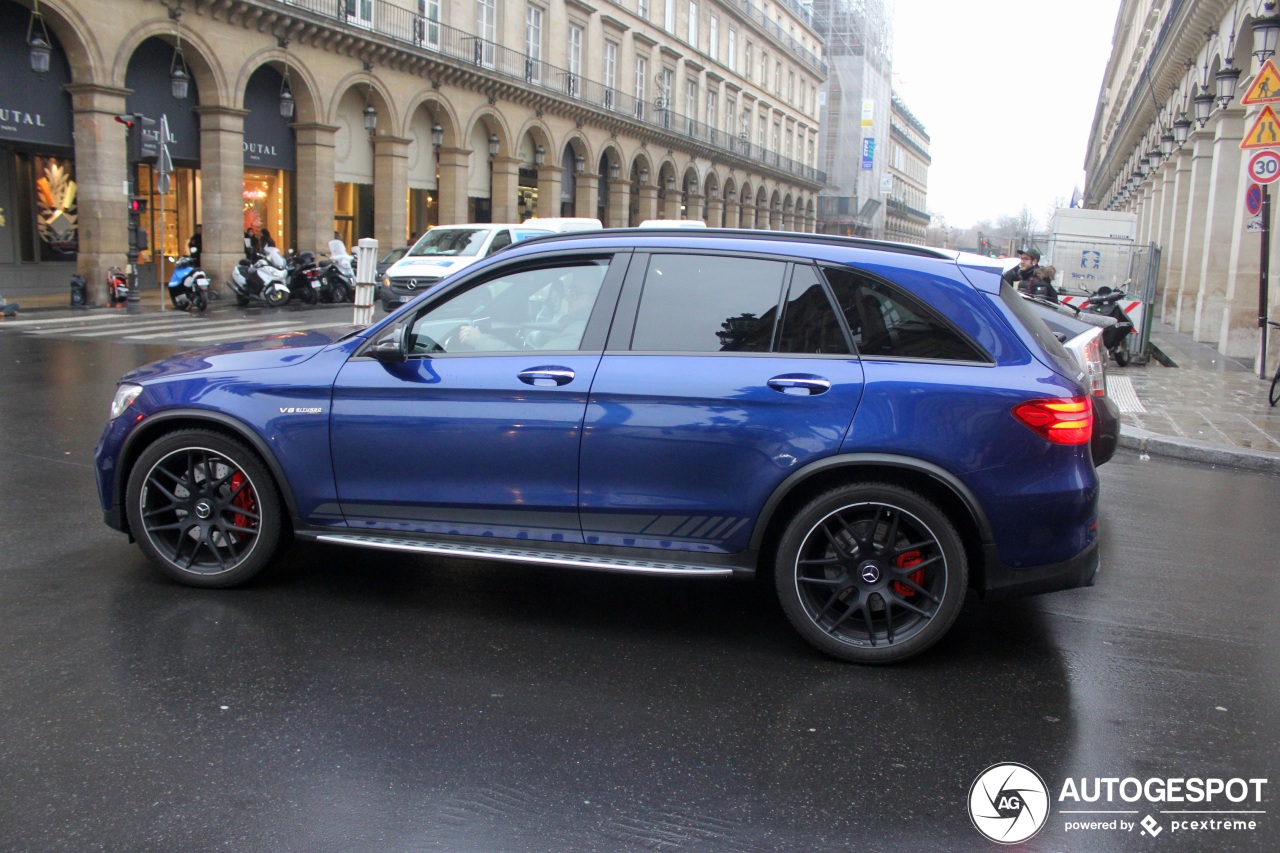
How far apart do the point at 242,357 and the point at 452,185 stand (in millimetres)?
32785

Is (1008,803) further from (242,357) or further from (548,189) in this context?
(548,189)

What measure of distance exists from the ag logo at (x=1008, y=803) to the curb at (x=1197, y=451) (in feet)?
23.2

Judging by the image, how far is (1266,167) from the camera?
12.5 meters

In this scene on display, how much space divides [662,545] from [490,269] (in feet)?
4.79

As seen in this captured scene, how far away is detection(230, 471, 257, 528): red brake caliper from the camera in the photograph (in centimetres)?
490

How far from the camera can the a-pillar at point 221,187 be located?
85.0 ft

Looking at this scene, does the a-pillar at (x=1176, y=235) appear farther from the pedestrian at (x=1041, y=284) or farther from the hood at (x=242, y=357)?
the hood at (x=242, y=357)

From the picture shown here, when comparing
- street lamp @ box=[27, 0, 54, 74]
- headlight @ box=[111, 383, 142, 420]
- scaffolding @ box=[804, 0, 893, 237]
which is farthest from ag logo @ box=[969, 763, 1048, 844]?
scaffolding @ box=[804, 0, 893, 237]

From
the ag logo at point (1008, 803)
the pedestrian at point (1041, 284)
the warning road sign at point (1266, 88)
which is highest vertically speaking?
the warning road sign at point (1266, 88)

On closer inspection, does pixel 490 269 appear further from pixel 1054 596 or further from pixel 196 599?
pixel 1054 596

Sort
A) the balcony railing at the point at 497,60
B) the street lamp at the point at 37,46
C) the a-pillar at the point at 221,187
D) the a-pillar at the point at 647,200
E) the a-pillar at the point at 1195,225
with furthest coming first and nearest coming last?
the a-pillar at the point at 647,200
the balcony railing at the point at 497,60
the a-pillar at the point at 221,187
the a-pillar at the point at 1195,225
the street lamp at the point at 37,46

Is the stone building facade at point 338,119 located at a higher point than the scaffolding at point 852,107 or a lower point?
lower

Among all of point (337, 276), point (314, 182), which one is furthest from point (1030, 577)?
point (314, 182)

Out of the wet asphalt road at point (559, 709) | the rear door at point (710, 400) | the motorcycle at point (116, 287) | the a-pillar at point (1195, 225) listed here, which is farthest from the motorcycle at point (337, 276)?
the rear door at point (710, 400)
